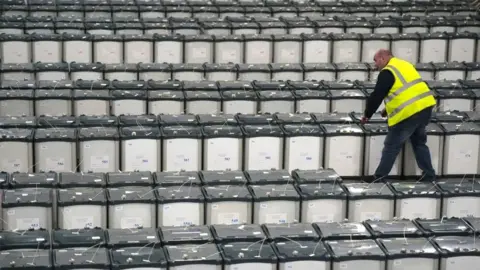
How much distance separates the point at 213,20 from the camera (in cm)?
1905

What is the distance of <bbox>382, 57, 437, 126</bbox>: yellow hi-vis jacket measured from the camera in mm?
12164

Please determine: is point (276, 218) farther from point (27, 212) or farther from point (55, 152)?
point (55, 152)

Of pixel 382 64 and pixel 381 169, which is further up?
pixel 382 64

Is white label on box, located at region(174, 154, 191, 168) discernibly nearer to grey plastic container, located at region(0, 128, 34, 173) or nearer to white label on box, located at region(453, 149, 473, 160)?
grey plastic container, located at region(0, 128, 34, 173)

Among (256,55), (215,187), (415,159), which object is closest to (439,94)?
(415,159)

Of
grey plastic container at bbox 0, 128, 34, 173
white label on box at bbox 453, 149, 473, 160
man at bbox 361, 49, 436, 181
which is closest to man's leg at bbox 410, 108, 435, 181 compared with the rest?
man at bbox 361, 49, 436, 181

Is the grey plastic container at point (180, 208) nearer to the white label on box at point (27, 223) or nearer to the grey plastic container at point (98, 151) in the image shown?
the white label on box at point (27, 223)

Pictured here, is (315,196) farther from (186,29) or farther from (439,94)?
(186,29)

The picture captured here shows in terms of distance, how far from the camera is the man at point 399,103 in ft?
39.9

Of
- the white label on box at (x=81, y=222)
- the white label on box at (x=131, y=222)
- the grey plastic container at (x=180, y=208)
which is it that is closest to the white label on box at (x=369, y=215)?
the grey plastic container at (x=180, y=208)

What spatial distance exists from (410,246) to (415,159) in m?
3.70

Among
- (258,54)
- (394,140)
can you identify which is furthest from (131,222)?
(258,54)

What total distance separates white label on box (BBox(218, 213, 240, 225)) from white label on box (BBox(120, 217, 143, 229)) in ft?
2.62

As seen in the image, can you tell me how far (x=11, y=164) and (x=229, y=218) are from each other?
3.10 m
